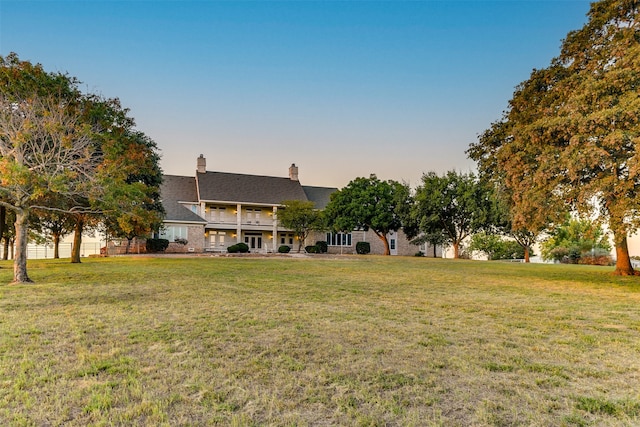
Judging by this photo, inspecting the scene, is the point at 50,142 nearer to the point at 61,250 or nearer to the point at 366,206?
the point at 366,206

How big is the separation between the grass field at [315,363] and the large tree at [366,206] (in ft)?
94.3

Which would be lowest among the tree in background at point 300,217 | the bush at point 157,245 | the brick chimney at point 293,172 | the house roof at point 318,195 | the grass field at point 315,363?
the grass field at point 315,363

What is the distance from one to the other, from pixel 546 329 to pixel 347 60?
648 inches

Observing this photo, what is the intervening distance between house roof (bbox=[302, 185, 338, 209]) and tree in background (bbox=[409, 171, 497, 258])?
12.5 meters

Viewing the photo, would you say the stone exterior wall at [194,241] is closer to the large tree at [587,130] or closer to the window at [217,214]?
the window at [217,214]

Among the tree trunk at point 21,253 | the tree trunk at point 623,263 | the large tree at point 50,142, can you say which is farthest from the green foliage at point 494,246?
the tree trunk at point 21,253

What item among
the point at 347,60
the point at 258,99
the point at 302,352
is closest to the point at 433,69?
the point at 347,60

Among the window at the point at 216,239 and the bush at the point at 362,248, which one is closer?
the window at the point at 216,239

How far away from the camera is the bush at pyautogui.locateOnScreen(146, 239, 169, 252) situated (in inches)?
1352

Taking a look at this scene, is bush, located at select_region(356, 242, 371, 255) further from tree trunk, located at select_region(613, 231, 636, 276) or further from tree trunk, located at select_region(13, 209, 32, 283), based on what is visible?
tree trunk, located at select_region(13, 209, 32, 283)

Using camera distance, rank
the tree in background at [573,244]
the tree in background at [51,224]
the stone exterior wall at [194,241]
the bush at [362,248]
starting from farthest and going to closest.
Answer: the bush at [362,248], the stone exterior wall at [194,241], the tree in background at [573,244], the tree in background at [51,224]

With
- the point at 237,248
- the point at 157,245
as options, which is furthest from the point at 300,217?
the point at 157,245

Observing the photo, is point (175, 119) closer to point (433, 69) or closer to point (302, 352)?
point (433, 69)

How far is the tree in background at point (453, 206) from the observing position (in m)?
33.0
